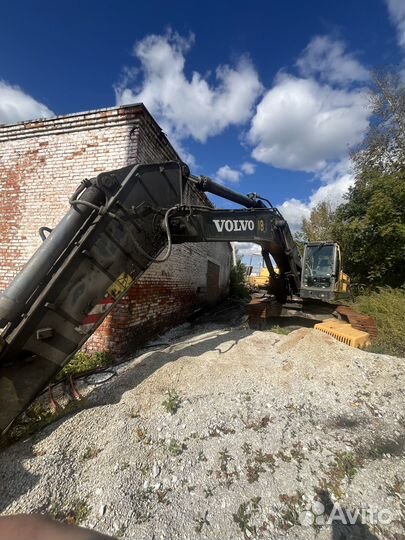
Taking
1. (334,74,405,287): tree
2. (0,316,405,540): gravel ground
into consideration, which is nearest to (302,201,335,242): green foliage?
(334,74,405,287): tree

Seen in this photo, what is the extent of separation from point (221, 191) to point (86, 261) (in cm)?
287

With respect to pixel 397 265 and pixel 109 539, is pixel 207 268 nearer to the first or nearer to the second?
pixel 397 265

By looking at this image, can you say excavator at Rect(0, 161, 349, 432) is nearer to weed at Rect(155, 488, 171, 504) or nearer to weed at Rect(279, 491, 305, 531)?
weed at Rect(155, 488, 171, 504)

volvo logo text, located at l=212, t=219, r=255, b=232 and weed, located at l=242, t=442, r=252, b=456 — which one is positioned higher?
volvo logo text, located at l=212, t=219, r=255, b=232

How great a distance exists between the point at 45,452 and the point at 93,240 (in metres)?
2.15

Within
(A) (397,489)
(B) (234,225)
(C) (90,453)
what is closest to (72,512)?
(C) (90,453)

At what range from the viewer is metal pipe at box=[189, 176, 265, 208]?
451 cm

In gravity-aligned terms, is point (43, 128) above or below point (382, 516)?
above

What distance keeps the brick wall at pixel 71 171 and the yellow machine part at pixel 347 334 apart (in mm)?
3921

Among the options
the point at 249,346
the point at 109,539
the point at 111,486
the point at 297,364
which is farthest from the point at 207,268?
the point at 109,539

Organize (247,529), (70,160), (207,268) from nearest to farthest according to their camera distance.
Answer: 1. (247,529)
2. (70,160)
3. (207,268)

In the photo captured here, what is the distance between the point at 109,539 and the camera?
2.92ft

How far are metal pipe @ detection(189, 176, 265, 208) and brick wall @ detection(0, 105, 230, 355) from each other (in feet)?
5.33

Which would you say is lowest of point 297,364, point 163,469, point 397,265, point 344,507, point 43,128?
point 163,469
